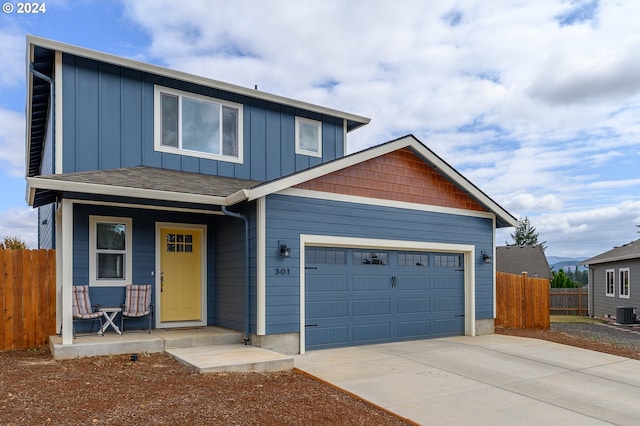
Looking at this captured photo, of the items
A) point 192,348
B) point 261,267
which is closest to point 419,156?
point 261,267

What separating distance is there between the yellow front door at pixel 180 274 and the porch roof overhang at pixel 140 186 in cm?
126

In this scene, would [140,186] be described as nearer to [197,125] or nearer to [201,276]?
[201,276]

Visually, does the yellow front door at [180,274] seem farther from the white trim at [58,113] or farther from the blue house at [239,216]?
the white trim at [58,113]

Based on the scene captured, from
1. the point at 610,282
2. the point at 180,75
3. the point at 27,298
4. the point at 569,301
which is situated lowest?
the point at 569,301

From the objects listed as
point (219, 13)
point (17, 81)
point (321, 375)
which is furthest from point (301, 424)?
point (17, 81)

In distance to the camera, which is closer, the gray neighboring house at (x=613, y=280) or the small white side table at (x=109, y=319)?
the small white side table at (x=109, y=319)

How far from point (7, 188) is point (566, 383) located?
57.4 feet

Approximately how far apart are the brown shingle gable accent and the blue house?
0.10 ft

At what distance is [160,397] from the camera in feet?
18.1

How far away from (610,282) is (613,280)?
1.41ft

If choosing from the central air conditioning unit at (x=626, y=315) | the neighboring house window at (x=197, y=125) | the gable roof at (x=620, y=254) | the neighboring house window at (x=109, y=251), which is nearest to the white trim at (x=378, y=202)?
the neighboring house window at (x=197, y=125)

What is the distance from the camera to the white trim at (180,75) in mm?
8672

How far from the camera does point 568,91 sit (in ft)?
52.3

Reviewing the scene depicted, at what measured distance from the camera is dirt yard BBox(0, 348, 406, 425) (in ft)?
16.0
